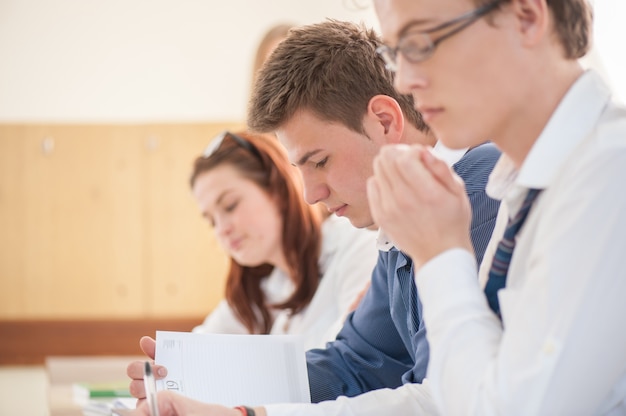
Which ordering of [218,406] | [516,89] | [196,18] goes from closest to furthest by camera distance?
[516,89] < [218,406] < [196,18]

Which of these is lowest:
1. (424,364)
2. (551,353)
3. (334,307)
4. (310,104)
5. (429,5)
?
(334,307)

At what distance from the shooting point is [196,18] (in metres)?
4.80

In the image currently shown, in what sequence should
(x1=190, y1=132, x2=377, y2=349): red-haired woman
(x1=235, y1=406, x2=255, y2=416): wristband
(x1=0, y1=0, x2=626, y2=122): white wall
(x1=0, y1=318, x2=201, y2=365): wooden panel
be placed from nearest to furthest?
(x1=235, y1=406, x2=255, y2=416): wristband → (x1=190, y1=132, x2=377, y2=349): red-haired woman → (x1=0, y1=318, x2=201, y2=365): wooden panel → (x1=0, y1=0, x2=626, y2=122): white wall

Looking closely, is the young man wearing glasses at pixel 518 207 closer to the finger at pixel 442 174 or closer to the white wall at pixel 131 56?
the finger at pixel 442 174

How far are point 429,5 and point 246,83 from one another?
151 inches

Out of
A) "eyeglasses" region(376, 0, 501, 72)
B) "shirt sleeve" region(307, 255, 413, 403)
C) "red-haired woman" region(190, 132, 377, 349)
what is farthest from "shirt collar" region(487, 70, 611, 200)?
"red-haired woman" region(190, 132, 377, 349)

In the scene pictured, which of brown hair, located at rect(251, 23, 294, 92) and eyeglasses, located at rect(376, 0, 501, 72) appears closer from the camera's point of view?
eyeglasses, located at rect(376, 0, 501, 72)

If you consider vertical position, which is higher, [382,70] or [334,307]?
[382,70]

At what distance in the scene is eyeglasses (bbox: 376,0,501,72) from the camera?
1.00 m

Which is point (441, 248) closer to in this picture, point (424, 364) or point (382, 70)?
point (424, 364)

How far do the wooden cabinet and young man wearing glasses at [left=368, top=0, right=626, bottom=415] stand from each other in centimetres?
343

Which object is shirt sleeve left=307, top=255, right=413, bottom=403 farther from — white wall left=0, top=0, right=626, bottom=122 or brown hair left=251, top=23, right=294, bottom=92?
white wall left=0, top=0, right=626, bottom=122

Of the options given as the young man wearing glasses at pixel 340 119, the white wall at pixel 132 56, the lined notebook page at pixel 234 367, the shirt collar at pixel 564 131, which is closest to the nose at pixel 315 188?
the young man wearing glasses at pixel 340 119

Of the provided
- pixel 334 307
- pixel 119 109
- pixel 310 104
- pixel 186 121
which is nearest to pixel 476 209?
pixel 310 104
